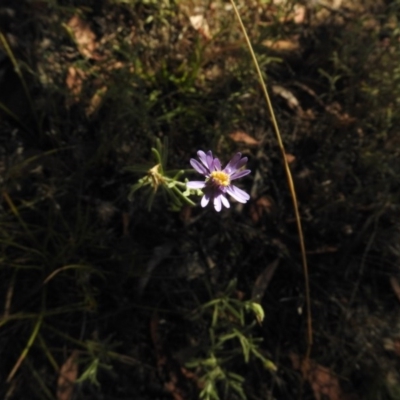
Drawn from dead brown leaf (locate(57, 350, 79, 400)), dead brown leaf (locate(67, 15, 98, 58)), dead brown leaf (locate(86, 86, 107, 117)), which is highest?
dead brown leaf (locate(67, 15, 98, 58))

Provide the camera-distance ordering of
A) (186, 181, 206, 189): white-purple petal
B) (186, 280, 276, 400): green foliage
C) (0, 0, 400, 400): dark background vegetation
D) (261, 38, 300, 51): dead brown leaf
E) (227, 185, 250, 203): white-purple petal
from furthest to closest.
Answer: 1. (261, 38, 300, 51): dead brown leaf
2. (0, 0, 400, 400): dark background vegetation
3. (186, 280, 276, 400): green foliage
4. (227, 185, 250, 203): white-purple petal
5. (186, 181, 206, 189): white-purple petal

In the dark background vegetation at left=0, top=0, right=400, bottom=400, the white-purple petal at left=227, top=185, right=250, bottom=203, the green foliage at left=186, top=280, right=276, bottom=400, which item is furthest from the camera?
the dark background vegetation at left=0, top=0, right=400, bottom=400

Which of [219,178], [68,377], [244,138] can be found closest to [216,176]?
[219,178]

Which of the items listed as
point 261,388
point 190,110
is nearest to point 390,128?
point 190,110

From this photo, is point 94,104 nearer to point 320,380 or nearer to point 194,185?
point 194,185

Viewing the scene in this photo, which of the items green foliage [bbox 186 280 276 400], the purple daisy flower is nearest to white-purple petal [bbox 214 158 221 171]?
the purple daisy flower

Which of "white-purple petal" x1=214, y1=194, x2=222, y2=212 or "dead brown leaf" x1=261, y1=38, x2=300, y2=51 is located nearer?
"white-purple petal" x1=214, y1=194, x2=222, y2=212

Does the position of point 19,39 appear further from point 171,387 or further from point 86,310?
point 171,387

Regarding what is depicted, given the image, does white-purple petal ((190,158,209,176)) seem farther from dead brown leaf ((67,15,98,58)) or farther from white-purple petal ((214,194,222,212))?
dead brown leaf ((67,15,98,58))
